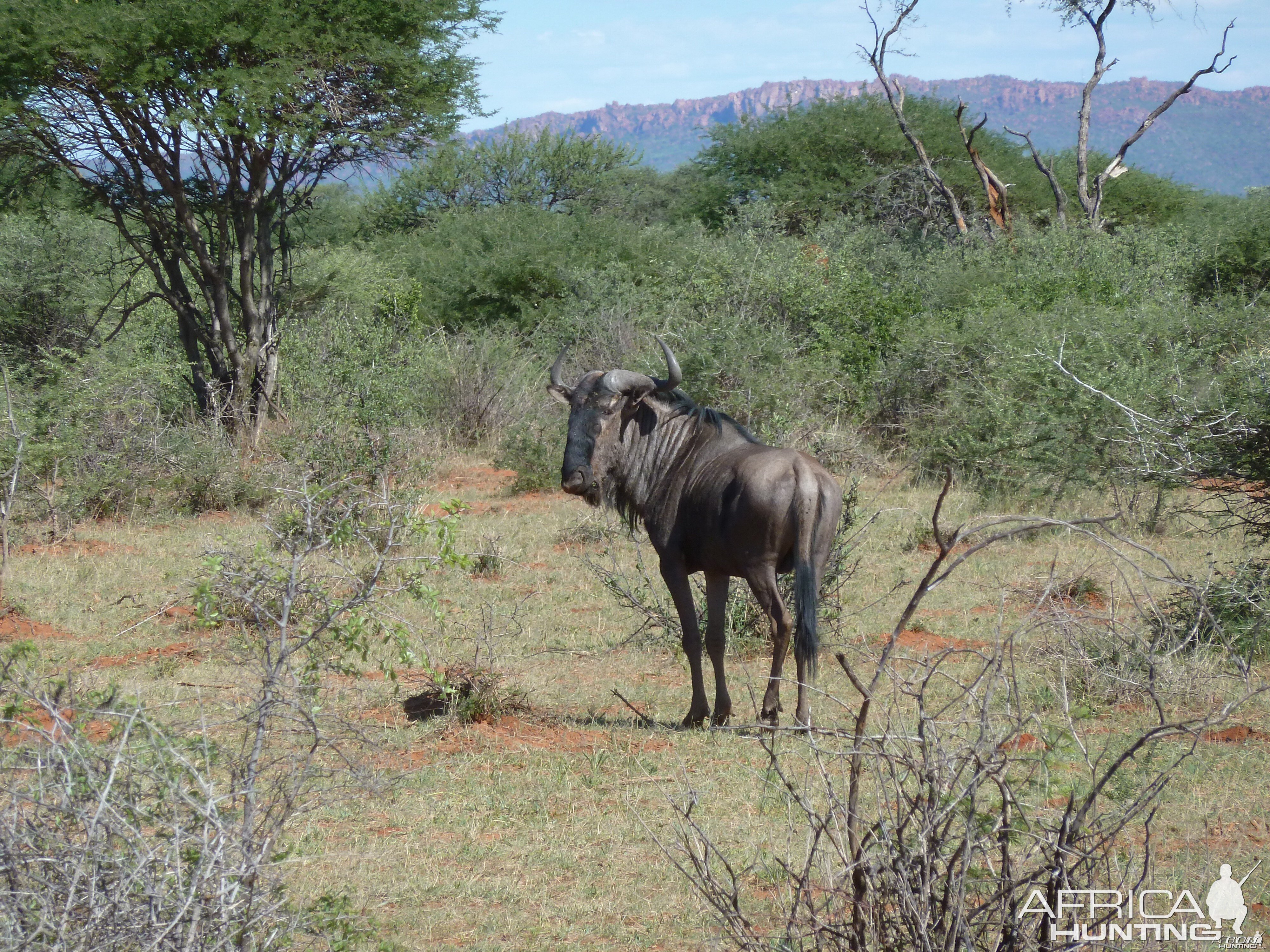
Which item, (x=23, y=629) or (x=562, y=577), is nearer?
(x=23, y=629)

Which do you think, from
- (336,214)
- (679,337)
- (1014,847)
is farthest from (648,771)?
(336,214)

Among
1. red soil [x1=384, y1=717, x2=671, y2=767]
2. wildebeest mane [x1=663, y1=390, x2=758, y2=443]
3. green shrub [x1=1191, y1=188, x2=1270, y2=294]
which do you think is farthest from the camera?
green shrub [x1=1191, y1=188, x2=1270, y2=294]

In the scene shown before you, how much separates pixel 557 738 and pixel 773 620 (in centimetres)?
123

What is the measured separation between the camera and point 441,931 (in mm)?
3924

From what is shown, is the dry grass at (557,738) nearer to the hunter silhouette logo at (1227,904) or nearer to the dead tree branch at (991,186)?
the hunter silhouette logo at (1227,904)

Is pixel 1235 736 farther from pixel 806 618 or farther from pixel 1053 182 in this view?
pixel 1053 182

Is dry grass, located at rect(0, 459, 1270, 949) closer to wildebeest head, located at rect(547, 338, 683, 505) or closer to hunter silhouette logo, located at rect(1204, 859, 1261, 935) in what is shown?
hunter silhouette logo, located at rect(1204, 859, 1261, 935)

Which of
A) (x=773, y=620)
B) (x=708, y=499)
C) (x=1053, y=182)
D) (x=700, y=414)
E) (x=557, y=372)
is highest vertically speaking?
(x=1053, y=182)

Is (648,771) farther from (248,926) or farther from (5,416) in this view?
(5,416)

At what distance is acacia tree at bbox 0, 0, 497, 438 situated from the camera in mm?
11992

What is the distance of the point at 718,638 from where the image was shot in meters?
5.99

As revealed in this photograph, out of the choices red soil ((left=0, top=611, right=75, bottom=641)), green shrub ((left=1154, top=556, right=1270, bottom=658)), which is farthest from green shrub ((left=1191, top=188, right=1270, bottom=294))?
red soil ((left=0, top=611, right=75, bottom=641))

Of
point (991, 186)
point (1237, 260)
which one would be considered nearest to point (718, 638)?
point (1237, 260)

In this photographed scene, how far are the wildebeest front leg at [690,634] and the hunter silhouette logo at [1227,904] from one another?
2.70 m
